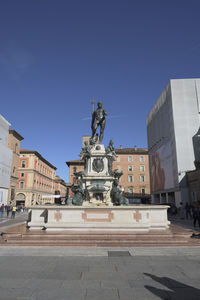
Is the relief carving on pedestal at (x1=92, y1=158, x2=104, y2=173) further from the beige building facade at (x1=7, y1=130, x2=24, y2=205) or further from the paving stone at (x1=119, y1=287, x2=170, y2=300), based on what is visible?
the beige building facade at (x1=7, y1=130, x2=24, y2=205)

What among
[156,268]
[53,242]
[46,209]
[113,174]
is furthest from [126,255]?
[113,174]

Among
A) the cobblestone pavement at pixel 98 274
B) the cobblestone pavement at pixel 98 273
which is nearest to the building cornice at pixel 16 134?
the cobblestone pavement at pixel 98 273

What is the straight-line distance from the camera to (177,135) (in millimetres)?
31859

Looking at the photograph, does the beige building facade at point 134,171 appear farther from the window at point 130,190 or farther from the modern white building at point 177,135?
the modern white building at point 177,135

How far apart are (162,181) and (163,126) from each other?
10316 millimetres

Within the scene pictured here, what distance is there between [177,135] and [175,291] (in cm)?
3038

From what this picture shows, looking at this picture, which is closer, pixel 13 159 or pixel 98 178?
pixel 98 178

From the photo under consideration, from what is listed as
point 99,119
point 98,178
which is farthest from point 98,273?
point 99,119

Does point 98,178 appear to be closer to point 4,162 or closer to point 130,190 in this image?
point 4,162

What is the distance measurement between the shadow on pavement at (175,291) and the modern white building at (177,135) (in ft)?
91.7

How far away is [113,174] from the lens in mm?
12641

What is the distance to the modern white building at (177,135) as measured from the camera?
3094 centimetres

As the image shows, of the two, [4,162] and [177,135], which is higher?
[177,135]

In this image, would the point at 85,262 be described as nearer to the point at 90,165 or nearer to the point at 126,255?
the point at 126,255
